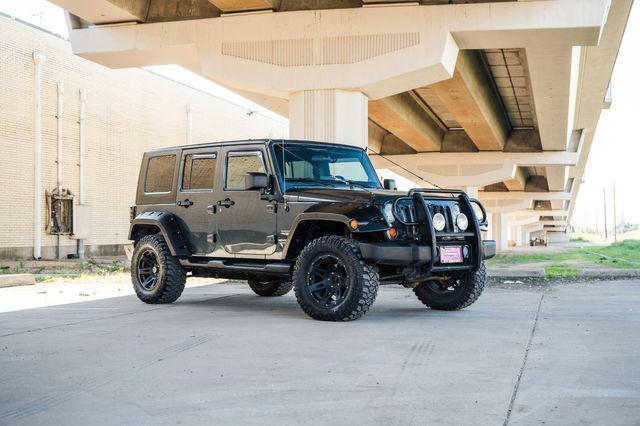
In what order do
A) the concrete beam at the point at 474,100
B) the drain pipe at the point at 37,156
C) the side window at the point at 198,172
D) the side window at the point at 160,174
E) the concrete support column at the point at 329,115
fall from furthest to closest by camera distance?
the drain pipe at the point at 37,156, the concrete beam at the point at 474,100, the concrete support column at the point at 329,115, the side window at the point at 160,174, the side window at the point at 198,172

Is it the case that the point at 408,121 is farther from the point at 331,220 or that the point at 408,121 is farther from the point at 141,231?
the point at 331,220

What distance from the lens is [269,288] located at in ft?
38.4

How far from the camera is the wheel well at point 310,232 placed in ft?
28.8

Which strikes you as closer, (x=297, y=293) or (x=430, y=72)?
(x=297, y=293)

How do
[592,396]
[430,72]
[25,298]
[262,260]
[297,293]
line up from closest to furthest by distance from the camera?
[592,396] → [297,293] → [262,260] → [25,298] → [430,72]

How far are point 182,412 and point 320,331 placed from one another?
3356 millimetres

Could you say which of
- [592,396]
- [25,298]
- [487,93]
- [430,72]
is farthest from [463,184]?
[592,396]

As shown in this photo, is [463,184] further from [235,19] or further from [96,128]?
[235,19]

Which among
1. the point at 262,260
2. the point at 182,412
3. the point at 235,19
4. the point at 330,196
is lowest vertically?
the point at 182,412

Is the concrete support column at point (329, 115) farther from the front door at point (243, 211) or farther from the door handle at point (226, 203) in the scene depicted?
the door handle at point (226, 203)

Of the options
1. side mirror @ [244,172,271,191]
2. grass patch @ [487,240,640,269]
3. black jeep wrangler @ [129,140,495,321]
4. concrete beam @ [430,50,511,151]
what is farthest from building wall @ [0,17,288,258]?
side mirror @ [244,172,271,191]

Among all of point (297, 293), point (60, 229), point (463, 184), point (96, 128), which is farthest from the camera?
point (463, 184)

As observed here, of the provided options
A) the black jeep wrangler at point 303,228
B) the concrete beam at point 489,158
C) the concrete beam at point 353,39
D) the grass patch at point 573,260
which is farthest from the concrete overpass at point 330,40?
the concrete beam at point 489,158

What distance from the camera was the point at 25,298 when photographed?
11.8 meters
